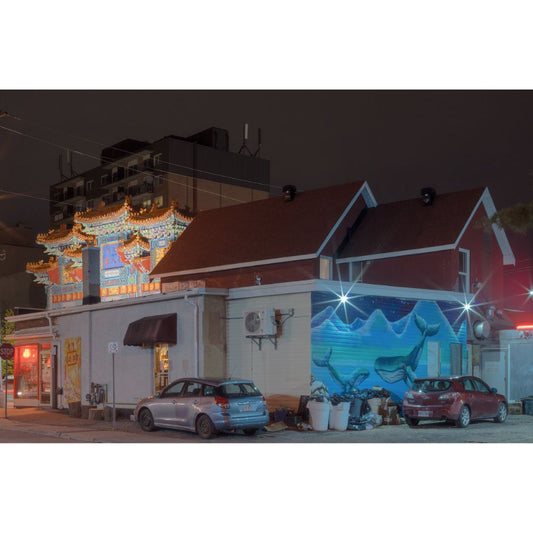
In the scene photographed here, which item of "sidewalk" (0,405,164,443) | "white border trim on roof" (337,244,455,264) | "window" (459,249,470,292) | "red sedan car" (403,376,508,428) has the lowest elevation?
"sidewalk" (0,405,164,443)

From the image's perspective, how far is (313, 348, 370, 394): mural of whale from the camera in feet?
74.7

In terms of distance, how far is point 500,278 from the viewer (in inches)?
1265

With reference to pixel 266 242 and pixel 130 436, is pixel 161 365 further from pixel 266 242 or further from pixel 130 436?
pixel 266 242

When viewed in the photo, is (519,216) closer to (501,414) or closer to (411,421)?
(411,421)

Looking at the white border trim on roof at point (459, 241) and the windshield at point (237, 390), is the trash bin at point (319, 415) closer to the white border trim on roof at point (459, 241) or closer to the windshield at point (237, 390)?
the windshield at point (237, 390)

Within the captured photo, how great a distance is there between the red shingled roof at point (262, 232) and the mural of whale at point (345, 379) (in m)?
7.44

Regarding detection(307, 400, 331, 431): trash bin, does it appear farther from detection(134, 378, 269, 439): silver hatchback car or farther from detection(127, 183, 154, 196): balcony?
detection(127, 183, 154, 196): balcony

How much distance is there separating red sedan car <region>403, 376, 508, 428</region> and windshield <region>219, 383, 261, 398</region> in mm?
4464

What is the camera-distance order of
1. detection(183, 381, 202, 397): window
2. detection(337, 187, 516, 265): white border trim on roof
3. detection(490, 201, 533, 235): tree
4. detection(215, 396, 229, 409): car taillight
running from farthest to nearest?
1. detection(337, 187, 516, 265): white border trim on roof
2. detection(183, 381, 202, 397): window
3. detection(215, 396, 229, 409): car taillight
4. detection(490, 201, 533, 235): tree

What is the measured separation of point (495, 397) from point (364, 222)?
11.6 metres

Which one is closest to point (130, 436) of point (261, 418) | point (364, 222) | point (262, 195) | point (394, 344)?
point (261, 418)

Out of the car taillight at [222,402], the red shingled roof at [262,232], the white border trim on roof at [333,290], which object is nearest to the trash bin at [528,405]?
the white border trim on roof at [333,290]

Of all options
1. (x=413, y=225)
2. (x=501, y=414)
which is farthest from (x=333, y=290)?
(x=413, y=225)

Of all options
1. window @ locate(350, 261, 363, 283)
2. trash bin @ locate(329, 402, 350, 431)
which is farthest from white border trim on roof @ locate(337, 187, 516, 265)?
trash bin @ locate(329, 402, 350, 431)
